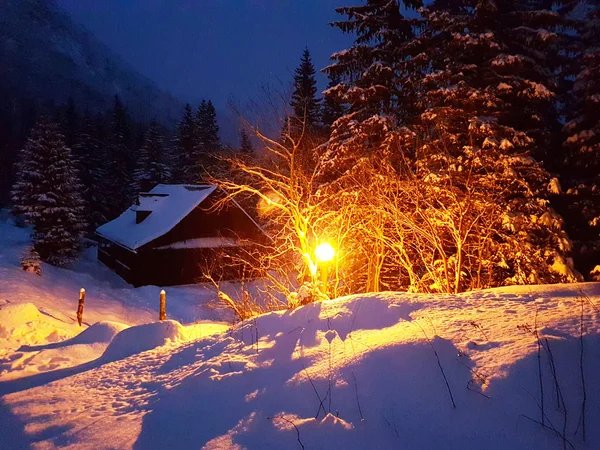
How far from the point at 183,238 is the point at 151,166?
49.5ft

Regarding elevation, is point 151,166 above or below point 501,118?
above

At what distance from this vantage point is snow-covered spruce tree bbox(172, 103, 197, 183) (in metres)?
34.8

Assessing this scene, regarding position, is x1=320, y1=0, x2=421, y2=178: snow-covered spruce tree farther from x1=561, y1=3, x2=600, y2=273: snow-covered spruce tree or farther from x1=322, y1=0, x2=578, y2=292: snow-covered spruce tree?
x1=561, y1=3, x2=600, y2=273: snow-covered spruce tree

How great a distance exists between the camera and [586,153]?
990 cm

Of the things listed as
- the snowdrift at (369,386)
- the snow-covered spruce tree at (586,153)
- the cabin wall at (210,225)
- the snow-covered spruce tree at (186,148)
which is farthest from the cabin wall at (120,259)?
the snow-covered spruce tree at (586,153)

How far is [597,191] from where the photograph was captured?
380 inches

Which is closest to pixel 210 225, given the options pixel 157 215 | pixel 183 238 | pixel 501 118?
pixel 183 238

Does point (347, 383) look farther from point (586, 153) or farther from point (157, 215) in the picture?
point (157, 215)

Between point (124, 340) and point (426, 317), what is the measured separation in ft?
16.5

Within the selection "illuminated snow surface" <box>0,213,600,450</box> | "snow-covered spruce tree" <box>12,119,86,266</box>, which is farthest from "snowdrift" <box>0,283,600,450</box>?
"snow-covered spruce tree" <box>12,119,86,266</box>

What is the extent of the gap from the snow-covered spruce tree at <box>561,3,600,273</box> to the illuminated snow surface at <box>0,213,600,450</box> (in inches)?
258

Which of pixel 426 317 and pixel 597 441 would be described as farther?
pixel 426 317

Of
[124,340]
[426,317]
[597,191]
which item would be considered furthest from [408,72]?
[124,340]

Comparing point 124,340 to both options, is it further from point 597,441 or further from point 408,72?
point 408,72
